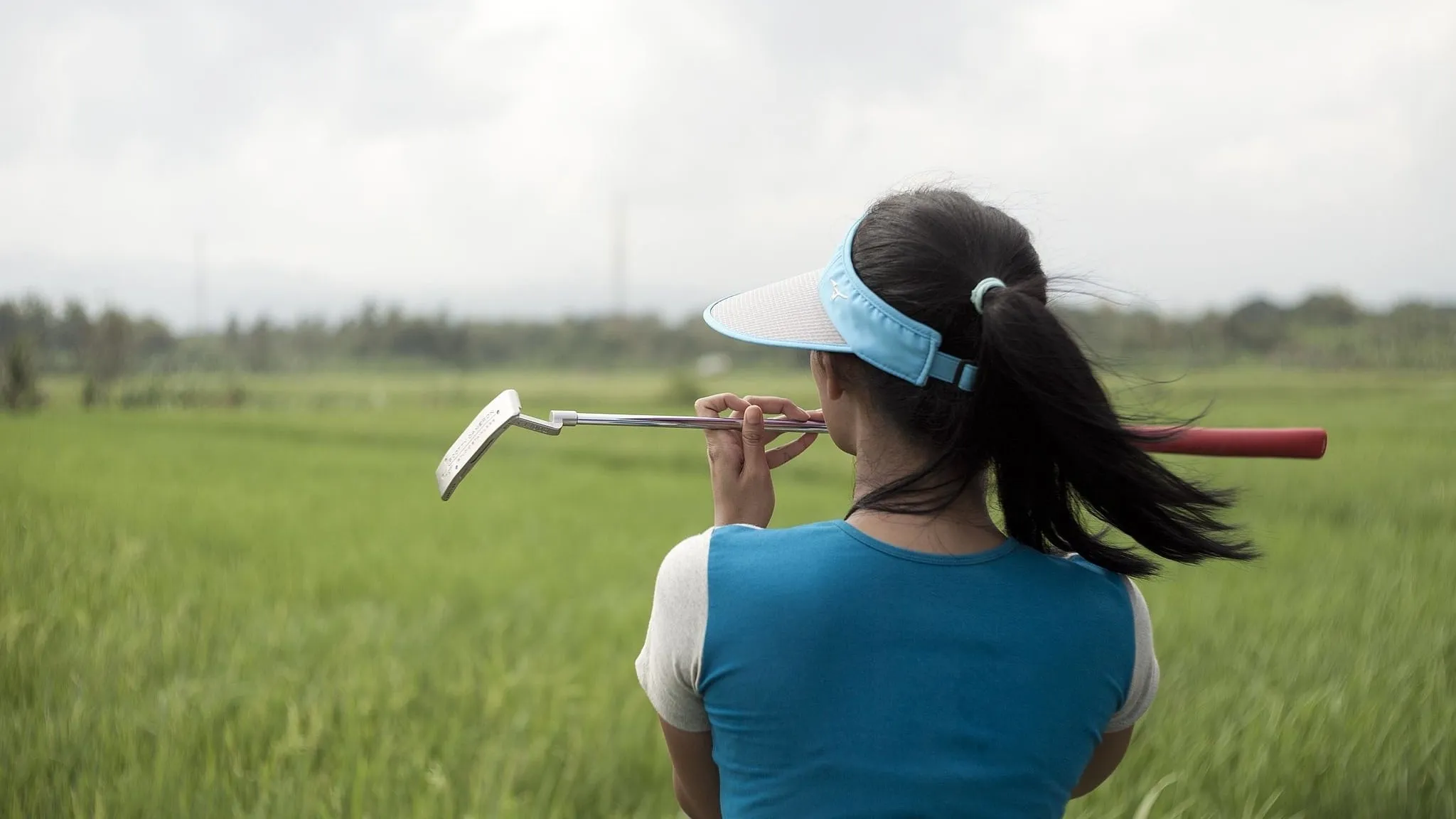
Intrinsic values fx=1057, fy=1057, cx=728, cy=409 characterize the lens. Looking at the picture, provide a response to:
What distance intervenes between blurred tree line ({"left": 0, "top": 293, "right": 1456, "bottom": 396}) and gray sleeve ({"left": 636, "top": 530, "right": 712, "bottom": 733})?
1.43 feet

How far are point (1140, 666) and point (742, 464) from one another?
0.47 m

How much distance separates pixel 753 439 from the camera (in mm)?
1160

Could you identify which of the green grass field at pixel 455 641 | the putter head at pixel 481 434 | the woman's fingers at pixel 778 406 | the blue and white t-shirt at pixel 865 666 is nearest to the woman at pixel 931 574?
the blue and white t-shirt at pixel 865 666

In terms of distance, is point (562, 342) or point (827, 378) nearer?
point (827, 378)

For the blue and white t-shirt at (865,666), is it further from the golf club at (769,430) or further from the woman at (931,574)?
the golf club at (769,430)

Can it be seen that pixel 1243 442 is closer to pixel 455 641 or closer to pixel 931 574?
pixel 931 574

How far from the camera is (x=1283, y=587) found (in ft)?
12.8

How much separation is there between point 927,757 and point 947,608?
13 cm

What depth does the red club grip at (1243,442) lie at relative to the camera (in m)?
1.14

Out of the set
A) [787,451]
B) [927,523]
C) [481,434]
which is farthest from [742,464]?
[481,434]

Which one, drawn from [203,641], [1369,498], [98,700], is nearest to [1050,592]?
[98,700]

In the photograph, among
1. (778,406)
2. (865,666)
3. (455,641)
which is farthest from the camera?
(455,641)

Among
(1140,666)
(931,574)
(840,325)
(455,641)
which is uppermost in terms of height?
(840,325)

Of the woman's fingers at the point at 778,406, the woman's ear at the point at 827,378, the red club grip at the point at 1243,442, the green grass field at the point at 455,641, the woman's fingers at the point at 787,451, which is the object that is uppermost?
the woman's ear at the point at 827,378
